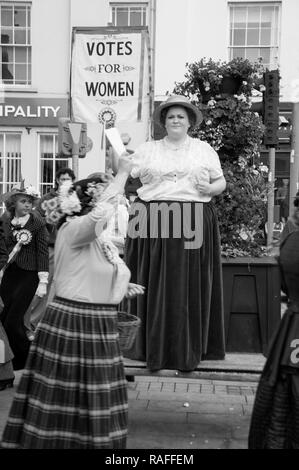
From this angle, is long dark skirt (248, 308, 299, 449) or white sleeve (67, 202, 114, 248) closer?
long dark skirt (248, 308, 299, 449)

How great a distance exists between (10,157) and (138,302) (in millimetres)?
12727

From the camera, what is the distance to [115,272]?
374 centimetres

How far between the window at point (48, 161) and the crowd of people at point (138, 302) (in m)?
12.0

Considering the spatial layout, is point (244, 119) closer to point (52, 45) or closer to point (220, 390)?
point (220, 390)

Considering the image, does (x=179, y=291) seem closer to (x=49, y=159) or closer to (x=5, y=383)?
(x=5, y=383)

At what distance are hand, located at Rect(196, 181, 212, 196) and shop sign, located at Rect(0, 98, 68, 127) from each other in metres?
12.1

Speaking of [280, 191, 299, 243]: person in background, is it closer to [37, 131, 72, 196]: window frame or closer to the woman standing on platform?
the woman standing on platform

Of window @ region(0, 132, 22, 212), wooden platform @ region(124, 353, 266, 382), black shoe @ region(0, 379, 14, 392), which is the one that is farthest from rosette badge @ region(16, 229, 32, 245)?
window @ region(0, 132, 22, 212)

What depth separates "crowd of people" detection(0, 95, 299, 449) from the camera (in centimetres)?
349

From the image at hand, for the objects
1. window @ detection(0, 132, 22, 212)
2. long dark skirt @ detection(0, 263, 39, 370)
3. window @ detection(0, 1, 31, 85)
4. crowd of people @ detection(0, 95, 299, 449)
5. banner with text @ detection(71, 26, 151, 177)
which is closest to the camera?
crowd of people @ detection(0, 95, 299, 449)

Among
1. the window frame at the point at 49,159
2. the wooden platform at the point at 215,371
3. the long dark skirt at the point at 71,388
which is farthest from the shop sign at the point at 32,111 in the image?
the long dark skirt at the point at 71,388

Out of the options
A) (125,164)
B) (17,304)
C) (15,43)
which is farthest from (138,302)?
(15,43)

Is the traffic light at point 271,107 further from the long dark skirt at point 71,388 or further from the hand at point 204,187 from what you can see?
the long dark skirt at point 71,388

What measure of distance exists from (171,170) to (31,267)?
260cm
